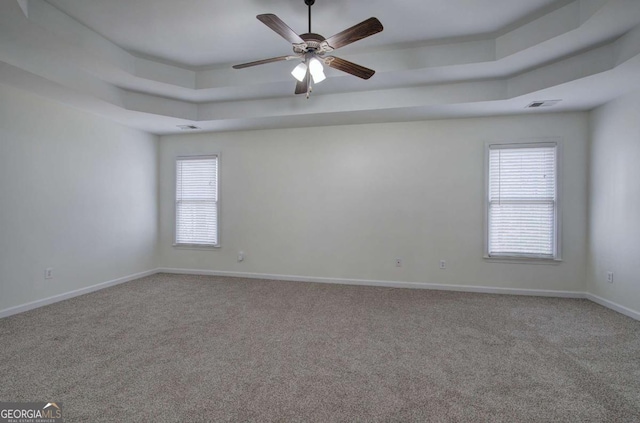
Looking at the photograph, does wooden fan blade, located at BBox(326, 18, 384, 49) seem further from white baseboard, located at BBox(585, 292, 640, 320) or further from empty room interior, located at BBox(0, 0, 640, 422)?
white baseboard, located at BBox(585, 292, 640, 320)

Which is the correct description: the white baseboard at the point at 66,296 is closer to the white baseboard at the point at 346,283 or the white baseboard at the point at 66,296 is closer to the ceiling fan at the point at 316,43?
the white baseboard at the point at 346,283

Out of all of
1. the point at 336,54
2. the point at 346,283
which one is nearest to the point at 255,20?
the point at 336,54

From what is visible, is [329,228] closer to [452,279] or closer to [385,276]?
[385,276]

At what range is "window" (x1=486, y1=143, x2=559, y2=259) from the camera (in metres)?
4.18

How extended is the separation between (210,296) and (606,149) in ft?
17.6

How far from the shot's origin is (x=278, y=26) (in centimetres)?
212

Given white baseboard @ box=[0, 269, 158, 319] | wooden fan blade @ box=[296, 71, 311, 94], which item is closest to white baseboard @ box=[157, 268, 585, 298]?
white baseboard @ box=[0, 269, 158, 319]

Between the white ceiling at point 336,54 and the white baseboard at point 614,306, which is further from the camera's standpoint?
the white baseboard at point 614,306

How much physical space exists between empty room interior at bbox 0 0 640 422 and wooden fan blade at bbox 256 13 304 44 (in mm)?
20

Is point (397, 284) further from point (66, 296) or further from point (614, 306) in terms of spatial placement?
point (66, 296)

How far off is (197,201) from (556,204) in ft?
18.1

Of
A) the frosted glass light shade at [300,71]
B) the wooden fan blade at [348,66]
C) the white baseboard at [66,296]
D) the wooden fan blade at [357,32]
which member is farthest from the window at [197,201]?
the wooden fan blade at [357,32]
